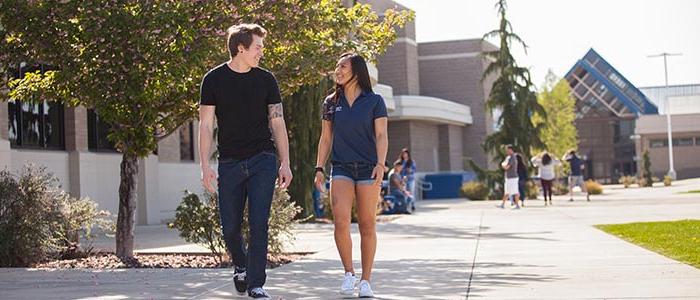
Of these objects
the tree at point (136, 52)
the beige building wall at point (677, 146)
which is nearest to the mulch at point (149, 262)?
the tree at point (136, 52)

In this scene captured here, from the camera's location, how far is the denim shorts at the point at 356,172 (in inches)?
322

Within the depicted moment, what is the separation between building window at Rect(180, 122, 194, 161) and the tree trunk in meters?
15.9

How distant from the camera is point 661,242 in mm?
12953

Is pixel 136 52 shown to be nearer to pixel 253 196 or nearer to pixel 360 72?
pixel 360 72

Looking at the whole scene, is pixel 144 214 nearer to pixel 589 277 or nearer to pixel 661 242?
pixel 661 242

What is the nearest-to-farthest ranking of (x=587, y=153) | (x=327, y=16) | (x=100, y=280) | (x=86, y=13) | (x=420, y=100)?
1. (x=100, y=280)
2. (x=86, y=13)
3. (x=327, y=16)
4. (x=420, y=100)
5. (x=587, y=153)

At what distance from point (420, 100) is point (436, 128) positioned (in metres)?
6.74

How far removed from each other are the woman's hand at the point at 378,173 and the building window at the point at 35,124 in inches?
499

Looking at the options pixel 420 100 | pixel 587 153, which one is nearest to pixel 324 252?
pixel 420 100

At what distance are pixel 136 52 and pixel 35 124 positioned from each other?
10.8 meters

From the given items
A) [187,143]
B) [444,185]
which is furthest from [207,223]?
[444,185]

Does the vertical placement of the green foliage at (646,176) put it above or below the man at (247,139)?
below

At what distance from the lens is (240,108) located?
24.8ft

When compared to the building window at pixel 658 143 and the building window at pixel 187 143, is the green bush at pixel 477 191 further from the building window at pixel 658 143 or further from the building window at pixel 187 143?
the building window at pixel 658 143
